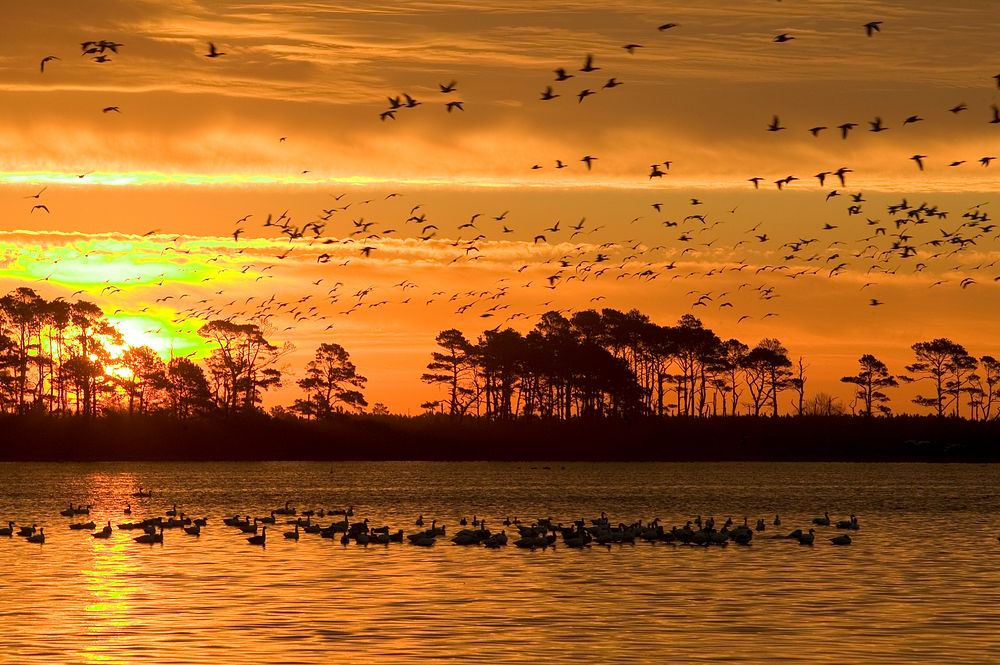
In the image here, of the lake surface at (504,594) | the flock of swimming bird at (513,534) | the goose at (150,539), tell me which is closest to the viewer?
the lake surface at (504,594)

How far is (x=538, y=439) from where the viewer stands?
15638 centimetres

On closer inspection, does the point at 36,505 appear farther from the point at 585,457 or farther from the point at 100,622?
the point at 585,457

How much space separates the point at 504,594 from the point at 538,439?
385 ft

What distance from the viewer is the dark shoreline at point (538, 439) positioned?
148 meters

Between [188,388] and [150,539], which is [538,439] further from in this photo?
[150,539]

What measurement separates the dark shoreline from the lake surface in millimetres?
70972

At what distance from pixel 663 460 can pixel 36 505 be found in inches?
3568

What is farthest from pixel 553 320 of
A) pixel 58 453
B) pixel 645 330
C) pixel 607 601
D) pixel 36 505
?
pixel 607 601

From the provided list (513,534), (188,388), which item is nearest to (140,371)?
(188,388)

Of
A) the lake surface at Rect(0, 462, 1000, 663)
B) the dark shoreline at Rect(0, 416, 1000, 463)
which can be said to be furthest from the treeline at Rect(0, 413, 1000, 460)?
the lake surface at Rect(0, 462, 1000, 663)

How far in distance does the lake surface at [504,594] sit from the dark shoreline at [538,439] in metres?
71.0

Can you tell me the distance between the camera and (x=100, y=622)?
33812mm

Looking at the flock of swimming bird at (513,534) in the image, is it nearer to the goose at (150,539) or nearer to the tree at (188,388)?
the goose at (150,539)

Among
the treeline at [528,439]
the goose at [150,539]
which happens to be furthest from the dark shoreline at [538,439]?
the goose at [150,539]
